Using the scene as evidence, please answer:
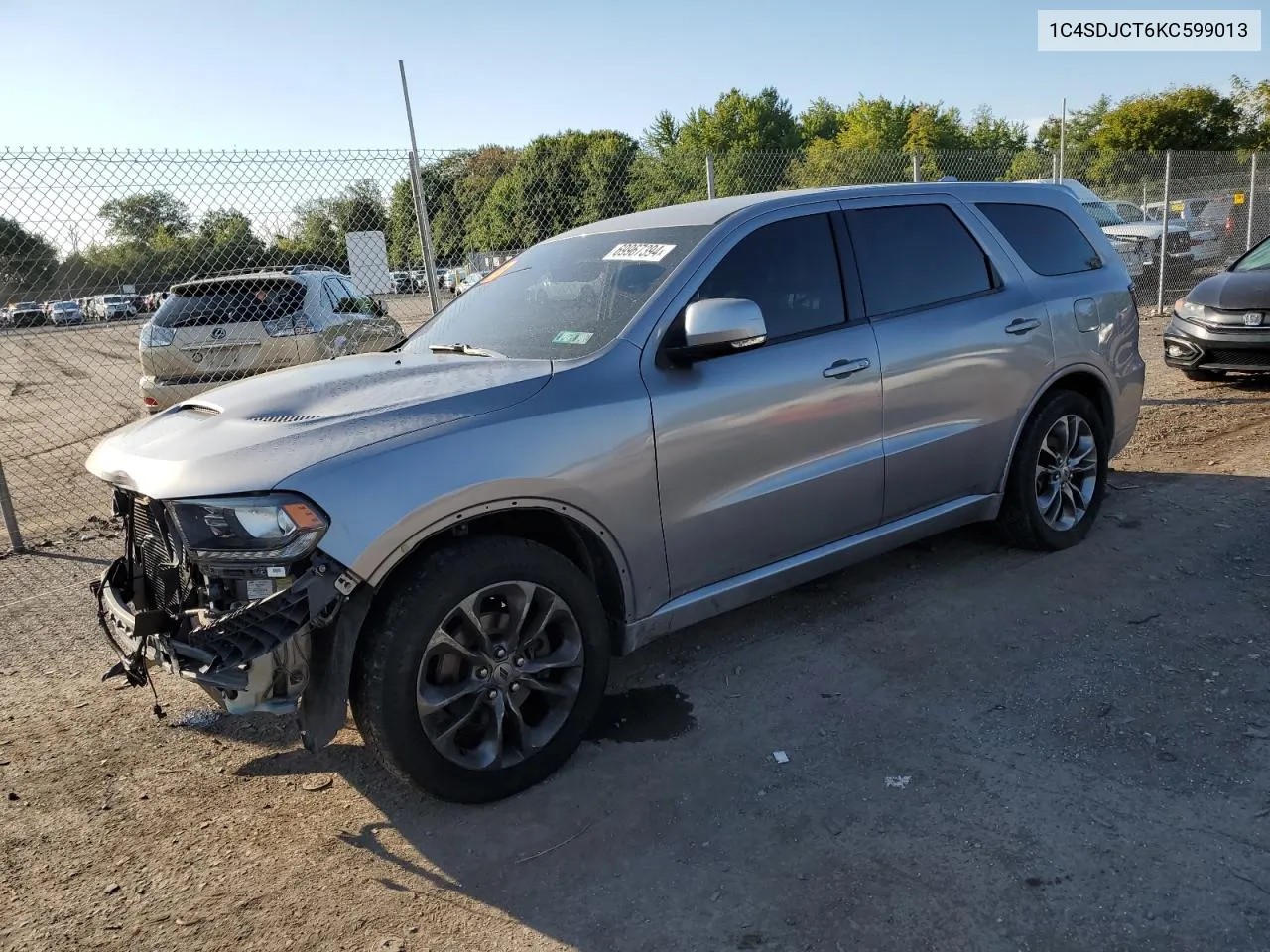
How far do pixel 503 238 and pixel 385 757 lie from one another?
30.0ft

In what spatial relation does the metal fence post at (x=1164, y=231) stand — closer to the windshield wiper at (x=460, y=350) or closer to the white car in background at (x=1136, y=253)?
the white car in background at (x=1136, y=253)

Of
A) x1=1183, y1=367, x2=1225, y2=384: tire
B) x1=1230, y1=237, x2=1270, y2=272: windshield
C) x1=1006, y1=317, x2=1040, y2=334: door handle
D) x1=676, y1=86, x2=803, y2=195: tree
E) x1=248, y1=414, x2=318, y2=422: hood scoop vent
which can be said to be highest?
x1=676, y1=86, x2=803, y2=195: tree

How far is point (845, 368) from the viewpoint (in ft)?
13.0

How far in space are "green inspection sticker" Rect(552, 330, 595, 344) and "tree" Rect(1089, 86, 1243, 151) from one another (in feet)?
171

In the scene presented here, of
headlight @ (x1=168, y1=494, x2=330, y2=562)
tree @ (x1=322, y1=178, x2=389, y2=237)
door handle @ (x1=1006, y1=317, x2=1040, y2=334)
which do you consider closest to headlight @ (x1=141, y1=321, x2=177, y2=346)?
tree @ (x1=322, y1=178, x2=389, y2=237)

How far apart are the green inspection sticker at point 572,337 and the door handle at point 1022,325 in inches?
86.9

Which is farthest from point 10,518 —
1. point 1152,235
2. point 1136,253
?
point 1152,235

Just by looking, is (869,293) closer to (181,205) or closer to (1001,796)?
(1001,796)

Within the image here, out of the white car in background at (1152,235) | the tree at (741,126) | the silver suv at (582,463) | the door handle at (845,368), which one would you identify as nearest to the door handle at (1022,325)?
the silver suv at (582,463)

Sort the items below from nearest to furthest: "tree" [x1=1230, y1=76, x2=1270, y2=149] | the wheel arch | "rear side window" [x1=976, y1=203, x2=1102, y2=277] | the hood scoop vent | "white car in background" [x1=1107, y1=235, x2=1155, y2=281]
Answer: the wheel arch, the hood scoop vent, "rear side window" [x1=976, y1=203, x2=1102, y2=277], "white car in background" [x1=1107, y1=235, x2=1155, y2=281], "tree" [x1=1230, y1=76, x2=1270, y2=149]

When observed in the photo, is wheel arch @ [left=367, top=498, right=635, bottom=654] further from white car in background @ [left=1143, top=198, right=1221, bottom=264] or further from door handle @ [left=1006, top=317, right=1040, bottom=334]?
white car in background @ [left=1143, top=198, right=1221, bottom=264]

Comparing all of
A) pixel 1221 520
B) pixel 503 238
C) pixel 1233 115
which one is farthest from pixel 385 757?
pixel 1233 115

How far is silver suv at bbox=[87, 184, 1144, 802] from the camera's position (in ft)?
9.28

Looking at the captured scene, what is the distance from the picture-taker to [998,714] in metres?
3.50
